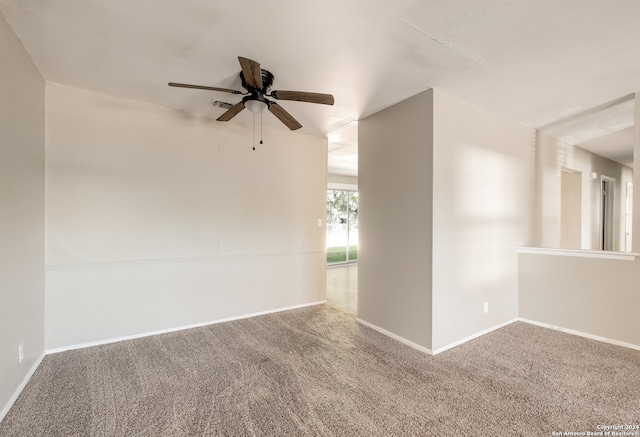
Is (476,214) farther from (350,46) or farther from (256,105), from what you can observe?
(256,105)

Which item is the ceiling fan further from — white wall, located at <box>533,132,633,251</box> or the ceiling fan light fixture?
white wall, located at <box>533,132,633,251</box>

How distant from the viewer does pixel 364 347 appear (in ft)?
9.42

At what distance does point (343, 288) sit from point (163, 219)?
3377 millimetres

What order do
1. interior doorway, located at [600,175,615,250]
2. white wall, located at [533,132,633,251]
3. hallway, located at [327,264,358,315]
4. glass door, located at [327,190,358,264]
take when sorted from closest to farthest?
white wall, located at [533,132,633,251], hallway, located at [327,264,358,315], interior doorway, located at [600,175,615,250], glass door, located at [327,190,358,264]

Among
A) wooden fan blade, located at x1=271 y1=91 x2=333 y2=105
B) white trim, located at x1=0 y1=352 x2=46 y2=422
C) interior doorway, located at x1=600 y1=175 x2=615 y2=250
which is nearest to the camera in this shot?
white trim, located at x1=0 y1=352 x2=46 y2=422

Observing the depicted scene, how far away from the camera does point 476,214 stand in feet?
10.2

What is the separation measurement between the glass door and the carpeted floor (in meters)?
4.95

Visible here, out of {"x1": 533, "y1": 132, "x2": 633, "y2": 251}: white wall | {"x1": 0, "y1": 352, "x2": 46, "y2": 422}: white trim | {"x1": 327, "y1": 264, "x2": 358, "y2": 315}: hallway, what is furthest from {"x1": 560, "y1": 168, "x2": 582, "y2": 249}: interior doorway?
{"x1": 0, "y1": 352, "x2": 46, "y2": 422}: white trim

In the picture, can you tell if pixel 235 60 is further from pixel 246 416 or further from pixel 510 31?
pixel 246 416

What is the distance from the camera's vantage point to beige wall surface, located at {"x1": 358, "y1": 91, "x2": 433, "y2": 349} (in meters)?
2.79

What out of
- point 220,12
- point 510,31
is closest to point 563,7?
Answer: point 510,31

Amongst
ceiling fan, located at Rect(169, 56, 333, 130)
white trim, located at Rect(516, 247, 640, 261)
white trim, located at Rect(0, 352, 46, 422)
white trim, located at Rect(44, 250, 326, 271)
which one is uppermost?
ceiling fan, located at Rect(169, 56, 333, 130)

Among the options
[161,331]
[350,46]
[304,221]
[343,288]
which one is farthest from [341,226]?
[350,46]

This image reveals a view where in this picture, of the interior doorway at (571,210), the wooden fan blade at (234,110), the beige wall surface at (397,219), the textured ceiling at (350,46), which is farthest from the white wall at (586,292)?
the wooden fan blade at (234,110)
